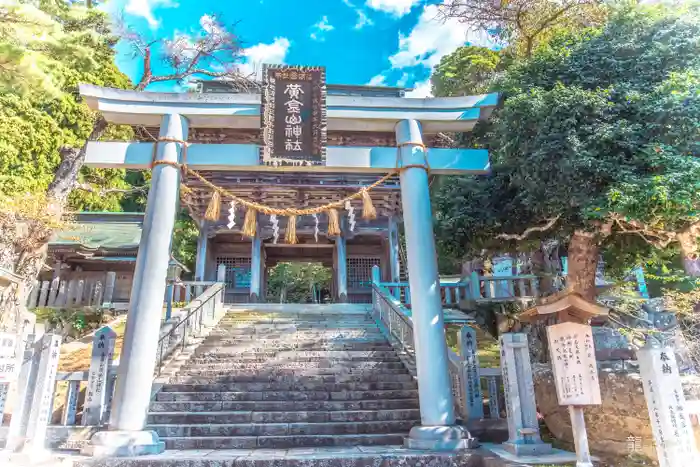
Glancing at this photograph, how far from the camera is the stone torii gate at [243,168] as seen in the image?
5.41 metres

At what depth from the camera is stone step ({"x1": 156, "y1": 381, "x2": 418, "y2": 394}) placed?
713 cm

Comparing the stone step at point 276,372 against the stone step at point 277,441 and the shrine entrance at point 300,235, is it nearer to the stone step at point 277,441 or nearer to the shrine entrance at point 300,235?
the stone step at point 277,441

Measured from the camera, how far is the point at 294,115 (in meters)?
6.61

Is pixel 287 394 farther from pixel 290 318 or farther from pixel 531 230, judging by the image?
pixel 531 230

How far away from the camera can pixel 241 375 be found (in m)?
7.64

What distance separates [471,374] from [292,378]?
3093 mm

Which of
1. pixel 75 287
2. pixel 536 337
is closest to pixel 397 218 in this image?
pixel 536 337

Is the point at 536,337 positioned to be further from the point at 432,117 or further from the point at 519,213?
the point at 432,117

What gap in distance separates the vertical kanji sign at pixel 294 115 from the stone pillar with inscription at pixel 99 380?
141 inches

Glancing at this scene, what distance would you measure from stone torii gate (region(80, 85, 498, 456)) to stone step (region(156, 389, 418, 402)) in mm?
1483

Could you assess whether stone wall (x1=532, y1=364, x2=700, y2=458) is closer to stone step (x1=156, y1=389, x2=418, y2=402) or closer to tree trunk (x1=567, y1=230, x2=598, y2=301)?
tree trunk (x1=567, y1=230, x2=598, y2=301)

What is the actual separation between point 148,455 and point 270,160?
13.4ft

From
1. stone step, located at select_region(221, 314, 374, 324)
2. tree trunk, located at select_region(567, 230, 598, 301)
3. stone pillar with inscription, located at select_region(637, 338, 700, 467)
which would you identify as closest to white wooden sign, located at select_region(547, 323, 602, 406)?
stone pillar with inscription, located at select_region(637, 338, 700, 467)

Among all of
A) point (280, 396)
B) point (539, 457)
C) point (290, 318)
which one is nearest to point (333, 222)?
point (280, 396)
